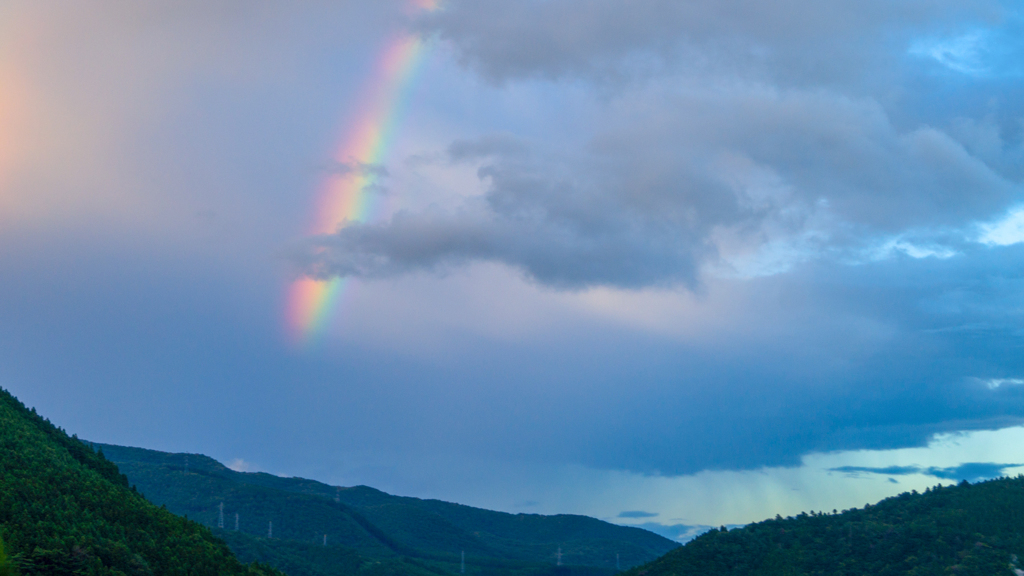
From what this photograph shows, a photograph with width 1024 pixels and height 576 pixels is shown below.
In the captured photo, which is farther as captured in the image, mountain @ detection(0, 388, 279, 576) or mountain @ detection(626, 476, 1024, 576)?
mountain @ detection(626, 476, 1024, 576)

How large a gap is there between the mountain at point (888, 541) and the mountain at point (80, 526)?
97019 millimetres

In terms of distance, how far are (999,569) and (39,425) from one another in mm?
143084

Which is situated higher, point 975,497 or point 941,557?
point 975,497

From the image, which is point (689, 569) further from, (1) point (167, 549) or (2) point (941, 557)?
(1) point (167, 549)

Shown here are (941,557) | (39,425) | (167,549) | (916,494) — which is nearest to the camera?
(167,549)

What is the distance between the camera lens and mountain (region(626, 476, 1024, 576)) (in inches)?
5418

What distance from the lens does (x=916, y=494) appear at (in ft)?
573

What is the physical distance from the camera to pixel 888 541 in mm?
153875

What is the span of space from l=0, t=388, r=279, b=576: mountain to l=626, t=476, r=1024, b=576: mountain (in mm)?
97019

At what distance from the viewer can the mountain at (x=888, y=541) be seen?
138 metres

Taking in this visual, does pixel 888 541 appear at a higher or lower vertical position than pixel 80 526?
lower

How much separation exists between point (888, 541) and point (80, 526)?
13364 cm

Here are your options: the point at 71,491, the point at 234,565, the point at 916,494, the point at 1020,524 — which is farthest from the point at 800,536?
the point at 71,491

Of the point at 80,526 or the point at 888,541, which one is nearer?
the point at 80,526
